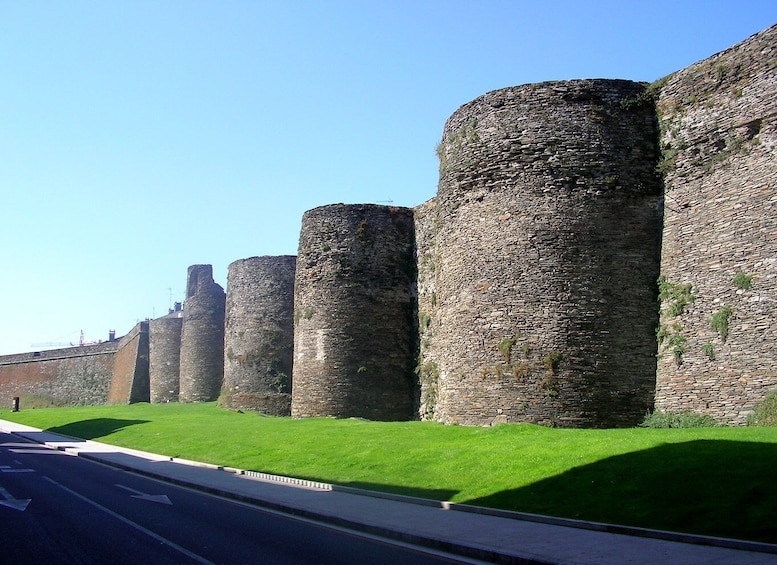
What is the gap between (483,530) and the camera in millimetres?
11266

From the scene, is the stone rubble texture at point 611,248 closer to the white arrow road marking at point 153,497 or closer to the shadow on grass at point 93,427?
the white arrow road marking at point 153,497

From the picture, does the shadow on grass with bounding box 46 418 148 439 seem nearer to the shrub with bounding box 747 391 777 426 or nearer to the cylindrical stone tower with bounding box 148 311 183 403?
the cylindrical stone tower with bounding box 148 311 183 403

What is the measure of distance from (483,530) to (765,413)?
8.72 m

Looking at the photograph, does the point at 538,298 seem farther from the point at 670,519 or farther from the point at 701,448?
the point at 670,519

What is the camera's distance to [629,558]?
9.00 metres

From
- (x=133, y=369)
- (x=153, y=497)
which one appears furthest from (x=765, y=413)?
(x=133, y=369)

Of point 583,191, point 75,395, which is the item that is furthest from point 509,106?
point 75,395

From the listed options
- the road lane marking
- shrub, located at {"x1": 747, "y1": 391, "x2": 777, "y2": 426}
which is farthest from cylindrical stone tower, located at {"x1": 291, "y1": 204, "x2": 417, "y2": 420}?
shrub, located at {"x1": 747, "y1": 391, "x2": 777, "y2": 426}

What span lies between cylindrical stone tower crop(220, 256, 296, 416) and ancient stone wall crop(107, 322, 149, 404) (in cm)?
2294

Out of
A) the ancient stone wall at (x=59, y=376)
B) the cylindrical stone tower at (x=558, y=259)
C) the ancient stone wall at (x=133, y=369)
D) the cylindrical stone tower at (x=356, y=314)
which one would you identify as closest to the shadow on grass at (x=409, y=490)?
the cylindrical stone tower at (x=558, y=259)

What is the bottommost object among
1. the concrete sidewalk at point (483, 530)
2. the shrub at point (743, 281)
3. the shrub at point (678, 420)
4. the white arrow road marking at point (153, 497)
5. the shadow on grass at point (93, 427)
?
the shadow on grass at point (93, 427)

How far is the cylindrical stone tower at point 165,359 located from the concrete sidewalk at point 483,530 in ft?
135

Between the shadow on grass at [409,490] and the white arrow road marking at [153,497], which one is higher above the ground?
the shadow on grass at [409,490]

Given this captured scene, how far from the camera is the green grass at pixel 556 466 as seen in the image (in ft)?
37.0
